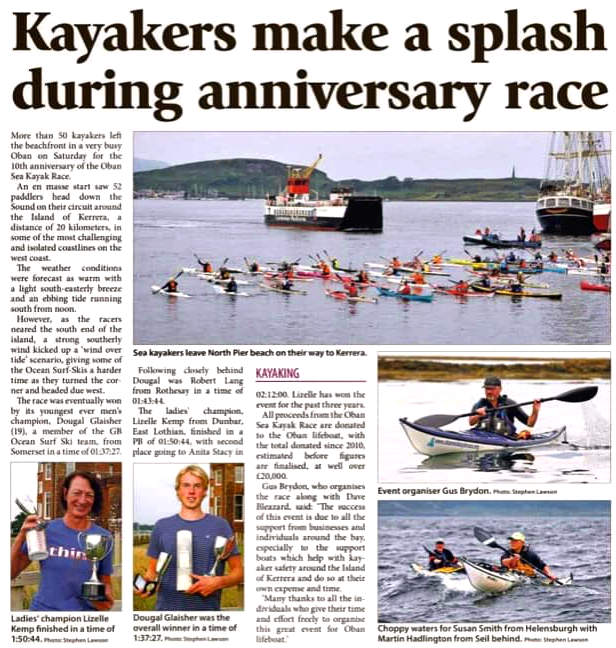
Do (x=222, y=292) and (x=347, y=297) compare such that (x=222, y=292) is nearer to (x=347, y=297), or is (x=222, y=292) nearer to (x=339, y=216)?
(x=347, y=297)

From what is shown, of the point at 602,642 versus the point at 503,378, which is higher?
the point at 503,378

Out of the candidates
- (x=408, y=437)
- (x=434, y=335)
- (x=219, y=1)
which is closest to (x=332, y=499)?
(x=408, y=437)

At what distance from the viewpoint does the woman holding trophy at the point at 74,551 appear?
11.9 m

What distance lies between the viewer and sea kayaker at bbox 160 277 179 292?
12188mm

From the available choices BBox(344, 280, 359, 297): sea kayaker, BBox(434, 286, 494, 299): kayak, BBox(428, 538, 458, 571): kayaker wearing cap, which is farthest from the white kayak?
BBox(428, 538, 458, 571): kayaker wearing cap

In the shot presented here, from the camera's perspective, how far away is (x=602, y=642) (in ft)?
39.8

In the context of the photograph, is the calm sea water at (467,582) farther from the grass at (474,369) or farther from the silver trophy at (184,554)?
the silver trophy at (184,554)

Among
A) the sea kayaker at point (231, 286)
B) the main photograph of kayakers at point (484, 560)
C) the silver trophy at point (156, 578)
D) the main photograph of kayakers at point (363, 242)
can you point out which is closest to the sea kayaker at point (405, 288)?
the main photograph of kayakers at point (363, 242)

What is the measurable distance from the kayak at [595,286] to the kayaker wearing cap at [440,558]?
8.68 ft

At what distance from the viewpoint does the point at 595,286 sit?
1238 cm

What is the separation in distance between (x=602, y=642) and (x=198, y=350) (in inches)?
174

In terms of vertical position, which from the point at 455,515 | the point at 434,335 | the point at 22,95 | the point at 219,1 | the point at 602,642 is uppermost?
the point at 219,1

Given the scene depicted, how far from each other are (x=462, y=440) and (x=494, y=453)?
1.10 feet

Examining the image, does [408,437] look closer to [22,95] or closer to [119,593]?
[119,593]
